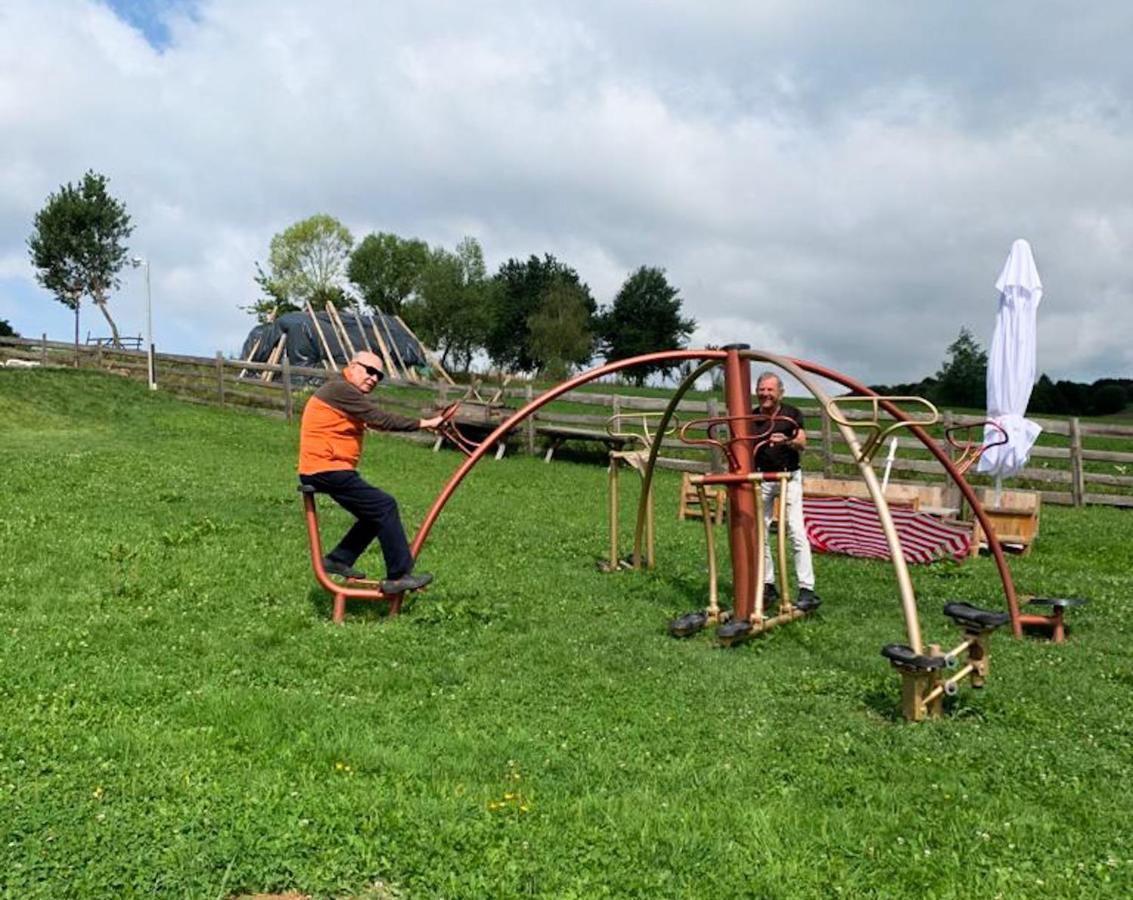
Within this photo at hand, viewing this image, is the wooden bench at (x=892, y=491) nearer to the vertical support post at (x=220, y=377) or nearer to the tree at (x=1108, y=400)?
the vertical support post at (x=220, y=377)

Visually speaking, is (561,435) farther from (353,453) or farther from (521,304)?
(521,304)

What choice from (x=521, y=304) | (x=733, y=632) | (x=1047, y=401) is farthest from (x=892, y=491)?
(x=521, y=304)

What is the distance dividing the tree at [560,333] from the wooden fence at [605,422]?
87.8 ft

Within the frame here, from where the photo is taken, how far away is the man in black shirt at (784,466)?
787 centimetres

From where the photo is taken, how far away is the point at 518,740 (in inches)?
193

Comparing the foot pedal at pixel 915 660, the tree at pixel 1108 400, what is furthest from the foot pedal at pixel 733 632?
the tree at pixel 1108 400

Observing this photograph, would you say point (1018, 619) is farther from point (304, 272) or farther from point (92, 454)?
point (304, 272)

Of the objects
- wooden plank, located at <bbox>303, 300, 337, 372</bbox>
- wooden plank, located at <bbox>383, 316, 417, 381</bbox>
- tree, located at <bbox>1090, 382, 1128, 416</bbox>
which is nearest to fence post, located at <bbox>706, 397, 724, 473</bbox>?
wooden plank, located at <bbox>303, 300, 337, 372</bbox>

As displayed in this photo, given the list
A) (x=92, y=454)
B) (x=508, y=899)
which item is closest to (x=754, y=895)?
(x=508, y=899)

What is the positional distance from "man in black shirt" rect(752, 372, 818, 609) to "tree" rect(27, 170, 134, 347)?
42099 millimetres

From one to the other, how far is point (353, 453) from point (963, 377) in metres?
36.4

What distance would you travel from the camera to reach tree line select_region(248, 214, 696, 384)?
64312 millimetres

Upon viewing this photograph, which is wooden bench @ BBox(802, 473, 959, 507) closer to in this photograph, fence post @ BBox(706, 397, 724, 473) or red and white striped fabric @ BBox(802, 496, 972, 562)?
red and white striped fabric @ BBox(802, 496, 972, 562)

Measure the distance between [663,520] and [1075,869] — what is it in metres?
10.1
